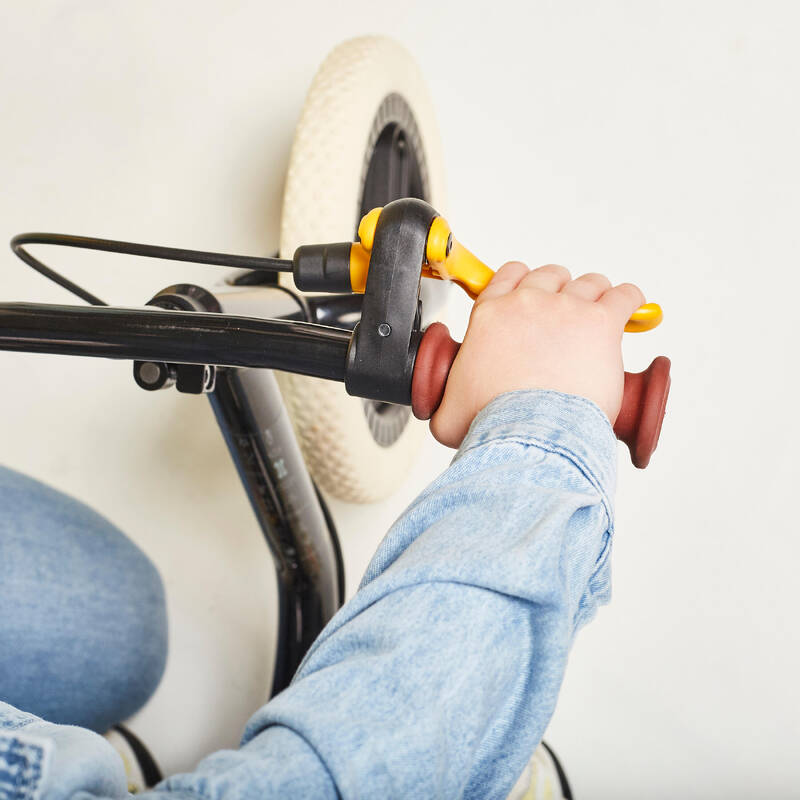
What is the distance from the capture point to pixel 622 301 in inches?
14.5

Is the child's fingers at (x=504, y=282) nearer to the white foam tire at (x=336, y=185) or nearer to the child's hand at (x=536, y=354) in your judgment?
the child's hand at (x=536, y=354)

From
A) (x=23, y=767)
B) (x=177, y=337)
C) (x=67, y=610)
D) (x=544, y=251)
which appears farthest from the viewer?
(x=544, y=251)

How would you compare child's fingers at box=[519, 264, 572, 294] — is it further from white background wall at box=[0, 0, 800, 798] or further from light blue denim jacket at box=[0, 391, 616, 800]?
white background wall at box=[0, 0, 800, 798]

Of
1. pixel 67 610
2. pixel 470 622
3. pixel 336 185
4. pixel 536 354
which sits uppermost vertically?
pixel 336 185

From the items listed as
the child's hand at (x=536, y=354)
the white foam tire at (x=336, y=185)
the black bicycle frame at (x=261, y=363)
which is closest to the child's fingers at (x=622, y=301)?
the child's hand at (x=536, y=354)

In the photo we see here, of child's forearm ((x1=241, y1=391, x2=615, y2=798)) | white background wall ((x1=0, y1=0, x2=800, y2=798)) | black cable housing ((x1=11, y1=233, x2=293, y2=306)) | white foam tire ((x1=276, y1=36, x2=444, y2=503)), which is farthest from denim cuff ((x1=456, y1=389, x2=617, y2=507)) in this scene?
white background wall ((x1=0, y1=0, x2=800, y2=798))

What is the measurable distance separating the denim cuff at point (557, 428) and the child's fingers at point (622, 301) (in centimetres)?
5

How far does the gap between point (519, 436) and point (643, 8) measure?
2.38 feet

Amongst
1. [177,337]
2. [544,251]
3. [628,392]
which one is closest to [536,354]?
[628,392]

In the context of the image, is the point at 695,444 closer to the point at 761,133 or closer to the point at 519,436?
the point at 761,133

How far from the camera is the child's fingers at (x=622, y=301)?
0.36 metres

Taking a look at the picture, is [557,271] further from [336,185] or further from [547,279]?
[336,185]

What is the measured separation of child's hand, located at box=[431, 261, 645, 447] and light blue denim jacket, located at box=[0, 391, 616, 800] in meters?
0.02

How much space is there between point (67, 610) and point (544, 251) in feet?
2.03
